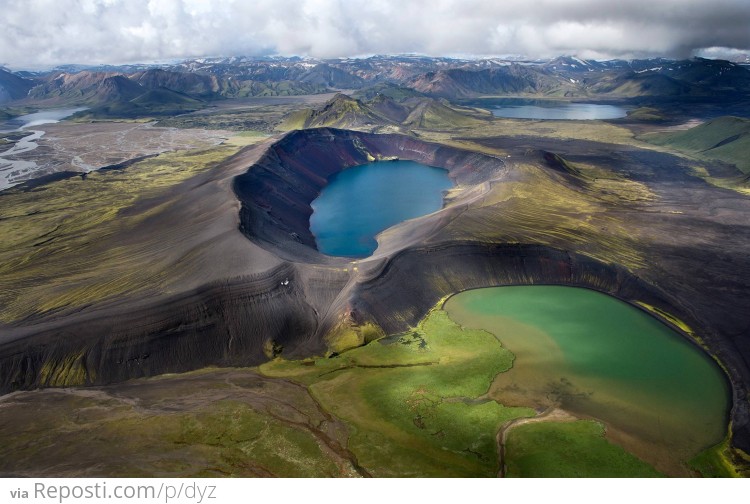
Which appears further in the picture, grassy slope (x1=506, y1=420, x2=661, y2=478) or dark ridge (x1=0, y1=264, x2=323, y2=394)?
dark ridge (x1=0, y1=264, x2=323, y2=394)

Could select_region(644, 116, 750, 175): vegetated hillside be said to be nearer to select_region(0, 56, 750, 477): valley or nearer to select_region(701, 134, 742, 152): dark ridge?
select_region(701, 134, 742, 152): dark ridge

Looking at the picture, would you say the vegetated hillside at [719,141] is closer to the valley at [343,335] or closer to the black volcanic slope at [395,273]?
the black volcanic slope at [395,273]

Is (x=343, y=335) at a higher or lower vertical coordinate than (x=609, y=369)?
lower

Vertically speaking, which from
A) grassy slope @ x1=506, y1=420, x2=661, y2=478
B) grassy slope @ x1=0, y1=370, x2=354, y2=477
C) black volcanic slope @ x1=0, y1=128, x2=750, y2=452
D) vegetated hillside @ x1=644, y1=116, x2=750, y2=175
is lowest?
grassy slope @ x1=0, y1=370, x2=354, y2=477

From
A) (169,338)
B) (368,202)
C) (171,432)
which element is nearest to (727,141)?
(368,202)

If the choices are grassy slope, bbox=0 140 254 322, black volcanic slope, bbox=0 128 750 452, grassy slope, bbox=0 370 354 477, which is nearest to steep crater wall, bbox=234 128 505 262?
black volcanic slope, bbox=0 128 750 452

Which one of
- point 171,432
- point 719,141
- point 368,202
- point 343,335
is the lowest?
point 171,432

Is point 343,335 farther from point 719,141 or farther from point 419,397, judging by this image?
point 719,141
